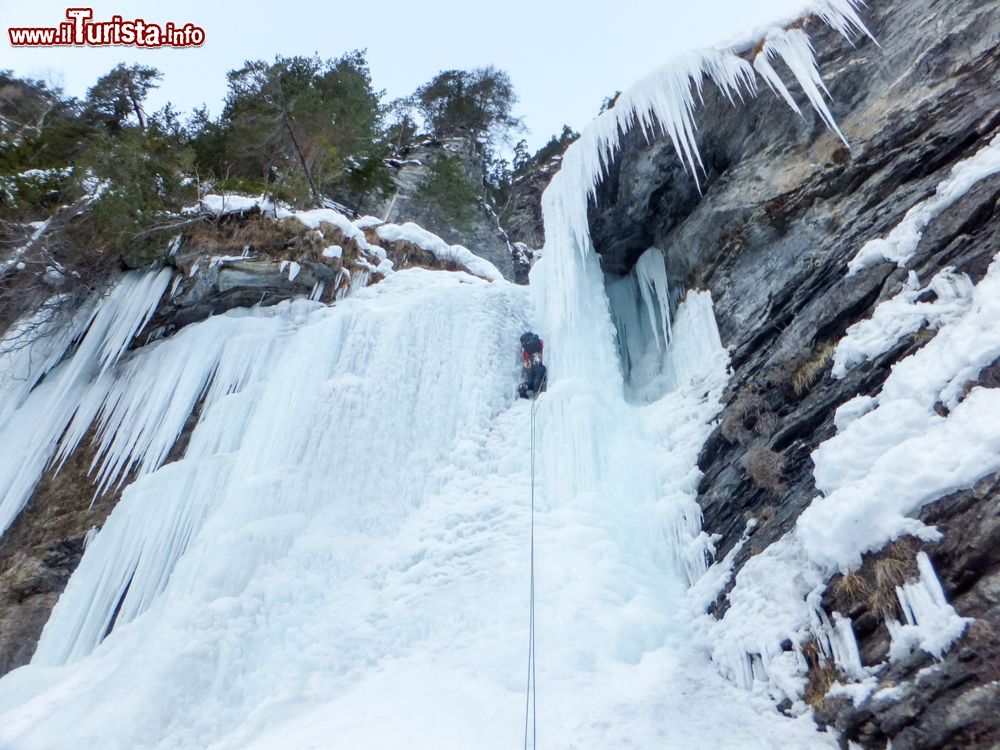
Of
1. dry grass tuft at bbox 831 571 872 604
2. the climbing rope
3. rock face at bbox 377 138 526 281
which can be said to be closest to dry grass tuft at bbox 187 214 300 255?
rock face at bbox 377 138 526 281

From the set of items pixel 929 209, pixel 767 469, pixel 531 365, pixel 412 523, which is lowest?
pixel 767 469

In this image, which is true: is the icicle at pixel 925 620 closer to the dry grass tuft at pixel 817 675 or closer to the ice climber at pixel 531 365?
the dry grass tuft at pixel 817 675

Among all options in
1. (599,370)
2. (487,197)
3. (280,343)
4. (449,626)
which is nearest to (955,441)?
(449,626)

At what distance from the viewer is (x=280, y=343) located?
348 inches

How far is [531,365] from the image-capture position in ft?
29.4

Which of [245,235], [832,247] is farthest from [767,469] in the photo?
[245,235]

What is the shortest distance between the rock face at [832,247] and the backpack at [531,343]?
2019 millimetres

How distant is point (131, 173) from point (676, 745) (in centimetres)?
990

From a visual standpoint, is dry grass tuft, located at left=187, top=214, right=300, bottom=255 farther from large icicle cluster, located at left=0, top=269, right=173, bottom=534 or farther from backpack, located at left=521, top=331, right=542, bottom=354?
backpack, located at left=521, top=331, right=542, bottom=354

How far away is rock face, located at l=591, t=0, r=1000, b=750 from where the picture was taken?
3.19m

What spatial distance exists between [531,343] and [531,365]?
0.42 m

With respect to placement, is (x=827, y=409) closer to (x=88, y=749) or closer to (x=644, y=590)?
(x=644, y=590)

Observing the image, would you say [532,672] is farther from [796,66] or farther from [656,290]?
[796,66]

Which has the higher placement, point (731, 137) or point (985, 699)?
point (731, 137)
